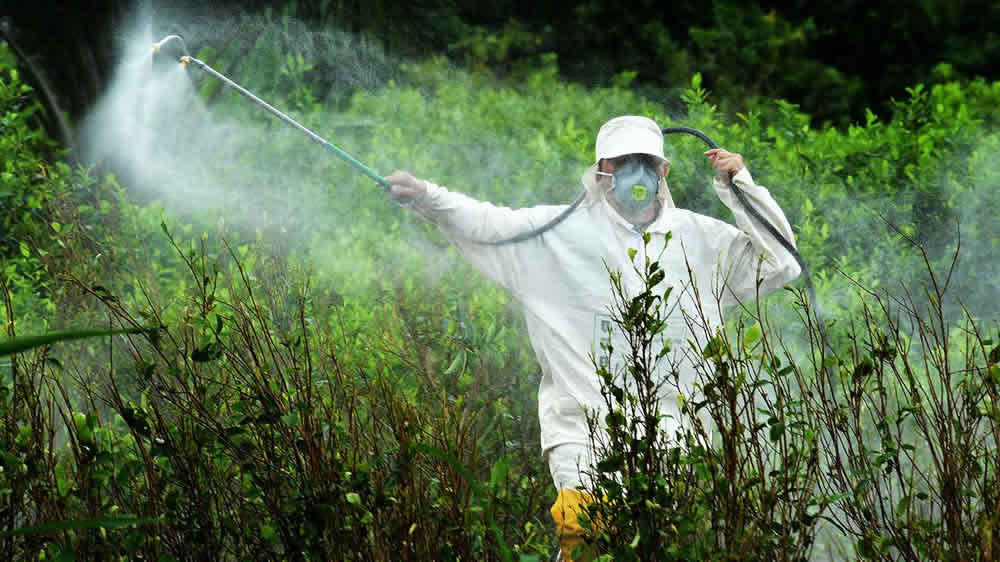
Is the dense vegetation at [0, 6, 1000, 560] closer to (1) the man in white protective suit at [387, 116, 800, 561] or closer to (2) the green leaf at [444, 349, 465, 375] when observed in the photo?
(2) the green leaf at [444, 349, 465, 375]

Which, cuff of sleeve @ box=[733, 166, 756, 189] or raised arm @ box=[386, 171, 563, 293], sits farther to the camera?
raised arm @ box=[386, 171, 563, 293]

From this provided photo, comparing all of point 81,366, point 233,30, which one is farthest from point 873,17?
point 81,366

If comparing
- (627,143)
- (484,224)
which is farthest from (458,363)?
(627,143)

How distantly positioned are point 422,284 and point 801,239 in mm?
1864

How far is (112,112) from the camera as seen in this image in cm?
831

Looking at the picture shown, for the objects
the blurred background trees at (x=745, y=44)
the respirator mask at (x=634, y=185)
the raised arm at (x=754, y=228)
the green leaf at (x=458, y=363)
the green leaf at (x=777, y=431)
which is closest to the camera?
the green leaf at (x=777, y=431)

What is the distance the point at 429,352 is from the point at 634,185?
3.53 feet

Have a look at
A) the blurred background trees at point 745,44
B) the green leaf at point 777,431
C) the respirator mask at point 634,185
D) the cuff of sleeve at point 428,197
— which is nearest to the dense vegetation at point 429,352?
the green leaf at point 777,431

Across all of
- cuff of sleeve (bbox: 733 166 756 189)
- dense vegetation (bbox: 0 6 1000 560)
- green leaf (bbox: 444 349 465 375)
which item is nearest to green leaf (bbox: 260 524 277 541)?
dense vegetation (bbox: 0 6 1000 560)

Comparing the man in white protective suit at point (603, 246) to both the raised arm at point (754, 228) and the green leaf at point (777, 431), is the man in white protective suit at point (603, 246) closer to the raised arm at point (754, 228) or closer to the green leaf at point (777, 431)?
the raised arm at point (754, 228)

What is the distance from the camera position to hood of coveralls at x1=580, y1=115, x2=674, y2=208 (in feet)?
15.6

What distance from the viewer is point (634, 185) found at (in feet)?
15.8

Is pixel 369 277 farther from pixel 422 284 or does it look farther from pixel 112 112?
pixel 112 112

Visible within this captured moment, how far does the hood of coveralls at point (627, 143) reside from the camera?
476cm
